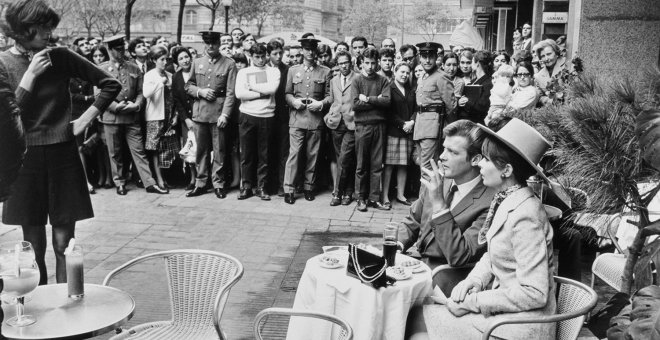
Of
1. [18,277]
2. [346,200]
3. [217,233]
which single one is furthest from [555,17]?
[18,277]

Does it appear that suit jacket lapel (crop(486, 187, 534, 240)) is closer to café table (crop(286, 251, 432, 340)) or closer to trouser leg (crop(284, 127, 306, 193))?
café table (crop(286, 251, 432, 340))

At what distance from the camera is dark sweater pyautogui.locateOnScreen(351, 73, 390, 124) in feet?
30.9

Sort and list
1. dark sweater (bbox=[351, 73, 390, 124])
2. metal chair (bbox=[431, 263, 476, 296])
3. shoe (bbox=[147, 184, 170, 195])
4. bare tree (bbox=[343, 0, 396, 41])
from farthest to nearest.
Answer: bare tree (bbox=[343, 0, 396, 41]), shoe (bbox=[147, 184, 170, 195]), dark sweater (bbox=[351, 73, 390, 124]), metal chair (bbox=[431, 263, 476, 296])

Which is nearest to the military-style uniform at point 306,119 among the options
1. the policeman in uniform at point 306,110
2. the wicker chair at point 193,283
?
the policeman in uniform at point 306,110

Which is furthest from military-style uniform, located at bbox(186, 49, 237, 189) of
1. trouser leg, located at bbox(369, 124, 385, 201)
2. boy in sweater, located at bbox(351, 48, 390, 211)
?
trouser leg, located at bbox(369, 124, 385, 201)

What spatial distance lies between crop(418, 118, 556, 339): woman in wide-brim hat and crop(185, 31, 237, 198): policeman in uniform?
660 cm

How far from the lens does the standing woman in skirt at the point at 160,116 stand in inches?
405

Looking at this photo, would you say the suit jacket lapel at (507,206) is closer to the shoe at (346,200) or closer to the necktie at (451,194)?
the necktie at (451,194)

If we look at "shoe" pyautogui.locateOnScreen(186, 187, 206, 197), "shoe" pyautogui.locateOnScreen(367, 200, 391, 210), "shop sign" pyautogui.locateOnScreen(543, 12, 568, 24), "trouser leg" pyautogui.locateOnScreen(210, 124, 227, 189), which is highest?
"shop sign" pyautogui.locateOnScreen(543, 12, 568, 24)

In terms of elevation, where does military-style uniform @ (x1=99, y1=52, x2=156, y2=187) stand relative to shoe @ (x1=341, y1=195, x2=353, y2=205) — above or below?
above

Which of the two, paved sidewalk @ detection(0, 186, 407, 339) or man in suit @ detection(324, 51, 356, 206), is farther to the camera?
man in suit @ detection(324, 51, 356, 206)

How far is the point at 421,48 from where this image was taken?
9.55 meters

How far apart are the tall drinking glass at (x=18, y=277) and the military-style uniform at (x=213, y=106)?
693 centimetres

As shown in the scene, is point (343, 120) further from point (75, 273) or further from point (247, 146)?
point (75, 273)
